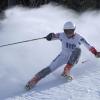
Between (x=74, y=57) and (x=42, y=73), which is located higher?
(x=74, y=57)

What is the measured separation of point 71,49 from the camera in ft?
27.8

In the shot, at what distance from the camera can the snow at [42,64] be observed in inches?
301

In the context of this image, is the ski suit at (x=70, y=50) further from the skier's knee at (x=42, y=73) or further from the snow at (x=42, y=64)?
the snow at (x=42, y=64)

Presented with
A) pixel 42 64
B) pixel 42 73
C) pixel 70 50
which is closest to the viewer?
pixel 42 73

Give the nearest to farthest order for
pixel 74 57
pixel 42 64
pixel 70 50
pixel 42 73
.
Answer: pixel 42 73
pixel 74 57
pixel 70 50
pixel 42 64

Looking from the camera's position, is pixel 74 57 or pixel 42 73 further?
pixel 74 57

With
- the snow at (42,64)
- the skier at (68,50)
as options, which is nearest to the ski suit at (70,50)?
the skier at (68,50)

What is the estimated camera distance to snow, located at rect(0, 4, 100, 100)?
7637mm

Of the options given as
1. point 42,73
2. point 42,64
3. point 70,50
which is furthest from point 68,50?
point 42,64

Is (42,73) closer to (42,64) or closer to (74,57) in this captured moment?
(74,57)

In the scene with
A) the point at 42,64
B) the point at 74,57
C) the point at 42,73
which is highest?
the point at 74,57

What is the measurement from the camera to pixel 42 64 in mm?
9281

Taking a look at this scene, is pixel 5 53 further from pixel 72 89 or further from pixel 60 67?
pixel 72 89

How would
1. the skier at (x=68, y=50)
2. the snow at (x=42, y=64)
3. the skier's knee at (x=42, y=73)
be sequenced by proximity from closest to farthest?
the snow at (x=42, y=64) → the skier's knee at (x=42, y=73) → the skier at (x=68, y=50)
